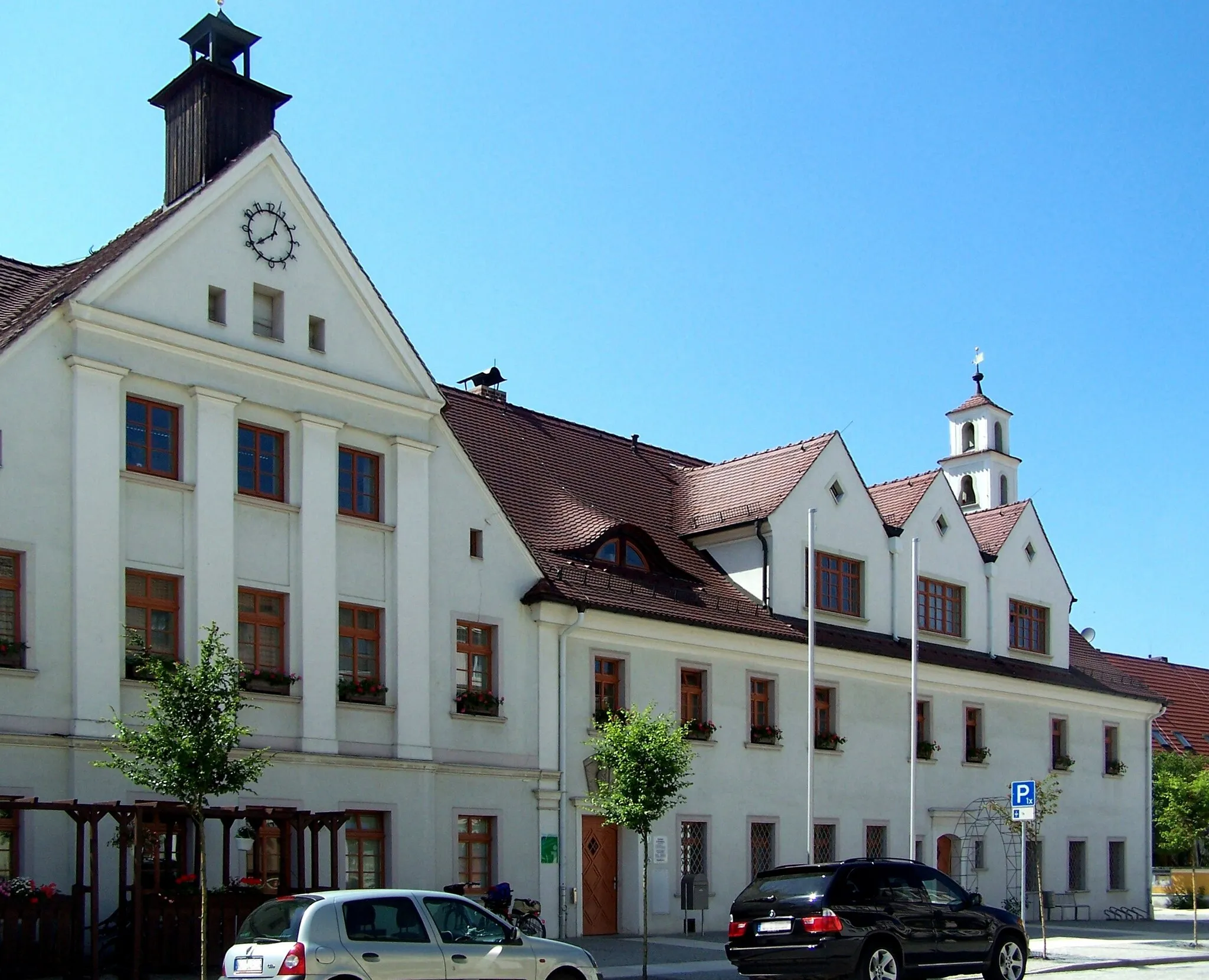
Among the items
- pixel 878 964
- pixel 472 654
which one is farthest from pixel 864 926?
pixel 472 654

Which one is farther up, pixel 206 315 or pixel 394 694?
pixel 206 315

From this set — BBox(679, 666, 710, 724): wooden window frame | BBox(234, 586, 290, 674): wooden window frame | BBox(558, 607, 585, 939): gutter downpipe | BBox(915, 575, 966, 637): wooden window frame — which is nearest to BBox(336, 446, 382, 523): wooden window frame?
BBox(234, 586, 290, 674): wooden window frame

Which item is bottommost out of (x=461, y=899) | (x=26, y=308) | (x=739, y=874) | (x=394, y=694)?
(x=739, y=874)

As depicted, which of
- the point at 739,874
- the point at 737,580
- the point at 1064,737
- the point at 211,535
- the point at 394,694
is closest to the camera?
the point at 211,535

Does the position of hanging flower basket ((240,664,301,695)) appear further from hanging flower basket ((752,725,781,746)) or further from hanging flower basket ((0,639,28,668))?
hanging flower basket ((752,725,781,746))

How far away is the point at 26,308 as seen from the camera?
23219mm

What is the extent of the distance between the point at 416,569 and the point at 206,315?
5.51 meters

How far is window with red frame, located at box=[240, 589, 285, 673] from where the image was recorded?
78.1ft

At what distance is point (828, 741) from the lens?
33.7m

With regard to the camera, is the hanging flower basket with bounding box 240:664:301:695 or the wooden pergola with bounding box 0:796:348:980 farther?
the hanging flower basket with bounding box 240:664:301:695

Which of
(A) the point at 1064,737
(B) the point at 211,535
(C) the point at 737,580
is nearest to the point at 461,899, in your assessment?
(B) the point at 211,535

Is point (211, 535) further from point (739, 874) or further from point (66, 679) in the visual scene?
point (739, 874)

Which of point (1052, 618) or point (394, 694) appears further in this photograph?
point (1052, 618)

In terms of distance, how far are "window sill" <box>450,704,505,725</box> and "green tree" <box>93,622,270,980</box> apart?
8153mm
